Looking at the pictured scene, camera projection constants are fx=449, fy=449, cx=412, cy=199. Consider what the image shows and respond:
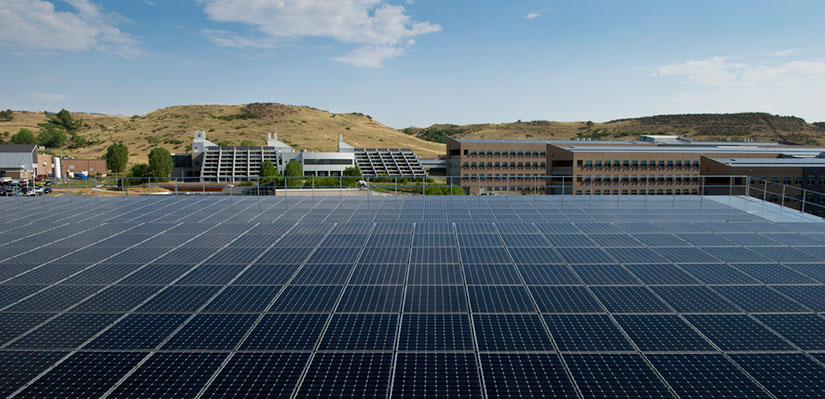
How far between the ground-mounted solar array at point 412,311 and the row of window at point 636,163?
56.1 meters

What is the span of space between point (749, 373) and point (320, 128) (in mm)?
158511

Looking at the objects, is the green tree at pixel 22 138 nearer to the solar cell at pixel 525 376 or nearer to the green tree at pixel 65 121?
the green tree at pixel 65 121

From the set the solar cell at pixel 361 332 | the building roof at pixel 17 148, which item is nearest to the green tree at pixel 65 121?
the building roof at pixel 17 148

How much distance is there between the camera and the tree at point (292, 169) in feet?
268

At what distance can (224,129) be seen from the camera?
487ft

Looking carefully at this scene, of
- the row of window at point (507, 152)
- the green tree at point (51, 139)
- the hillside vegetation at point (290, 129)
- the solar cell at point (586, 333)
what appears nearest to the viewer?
the solar cell at point (586, 333)

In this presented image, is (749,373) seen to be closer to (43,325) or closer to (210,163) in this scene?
(43,325)

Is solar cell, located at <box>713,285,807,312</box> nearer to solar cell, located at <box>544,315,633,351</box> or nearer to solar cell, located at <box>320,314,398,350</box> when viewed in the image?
solar cell, located at <box>544,315,633,351</box>

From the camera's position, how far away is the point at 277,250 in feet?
40.3

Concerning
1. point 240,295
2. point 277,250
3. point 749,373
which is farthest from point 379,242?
point 749,373

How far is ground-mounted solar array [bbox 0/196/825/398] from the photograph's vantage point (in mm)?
6074

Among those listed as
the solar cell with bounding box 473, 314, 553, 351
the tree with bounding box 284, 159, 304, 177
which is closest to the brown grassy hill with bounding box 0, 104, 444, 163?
the tree with bounding box 284, 159, 304, 177

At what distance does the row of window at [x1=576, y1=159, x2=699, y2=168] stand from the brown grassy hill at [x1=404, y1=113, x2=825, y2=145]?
64357 mm

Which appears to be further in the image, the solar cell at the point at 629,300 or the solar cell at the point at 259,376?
the solar cell at the point at 629,300
